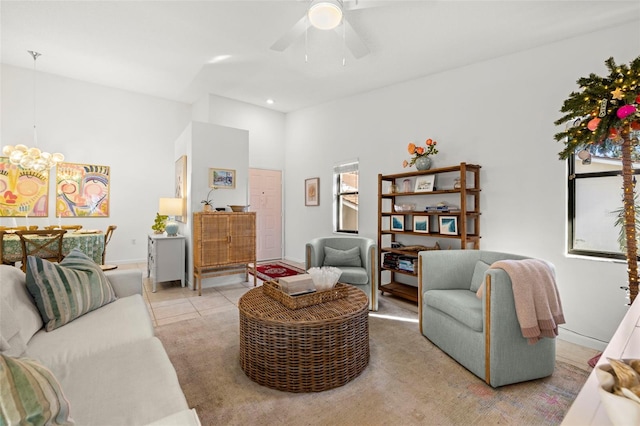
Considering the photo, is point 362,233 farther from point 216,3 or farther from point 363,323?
point 216,3

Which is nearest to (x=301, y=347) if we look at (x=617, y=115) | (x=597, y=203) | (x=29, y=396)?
(x=29, y=396)

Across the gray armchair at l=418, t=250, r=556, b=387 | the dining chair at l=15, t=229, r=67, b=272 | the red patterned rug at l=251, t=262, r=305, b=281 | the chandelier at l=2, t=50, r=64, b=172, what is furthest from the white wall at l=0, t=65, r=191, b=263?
the gray armchair at l=418, t=250, r=556, b=387

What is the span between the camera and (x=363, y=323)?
2168mm

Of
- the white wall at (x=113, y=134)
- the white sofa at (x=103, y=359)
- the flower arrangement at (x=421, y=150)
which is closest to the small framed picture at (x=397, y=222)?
the flower arrangement at (x=421, y=150)

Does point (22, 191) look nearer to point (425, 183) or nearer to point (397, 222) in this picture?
point (397, 222)

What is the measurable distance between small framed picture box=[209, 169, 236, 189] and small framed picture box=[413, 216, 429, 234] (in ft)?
9.25

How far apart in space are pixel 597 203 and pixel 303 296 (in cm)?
297

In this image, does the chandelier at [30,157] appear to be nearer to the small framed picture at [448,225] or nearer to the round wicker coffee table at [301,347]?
the round wicker coffee table at [301,347]

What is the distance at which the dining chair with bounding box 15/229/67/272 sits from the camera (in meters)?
3.51

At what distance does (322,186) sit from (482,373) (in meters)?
4.27

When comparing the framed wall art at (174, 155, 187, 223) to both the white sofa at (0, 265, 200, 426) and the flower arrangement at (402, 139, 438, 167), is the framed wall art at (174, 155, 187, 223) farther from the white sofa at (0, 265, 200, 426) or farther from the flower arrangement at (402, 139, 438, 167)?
the flower arrangement at (402, 139, 438, 167)

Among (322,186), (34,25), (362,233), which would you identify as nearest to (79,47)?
(34,25)

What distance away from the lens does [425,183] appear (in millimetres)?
3967

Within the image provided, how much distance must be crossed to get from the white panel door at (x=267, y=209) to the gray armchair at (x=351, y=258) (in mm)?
2690
